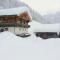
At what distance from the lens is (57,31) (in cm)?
2770

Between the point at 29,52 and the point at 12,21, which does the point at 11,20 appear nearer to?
the point at 12,21

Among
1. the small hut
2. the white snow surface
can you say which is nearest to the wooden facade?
the small hut

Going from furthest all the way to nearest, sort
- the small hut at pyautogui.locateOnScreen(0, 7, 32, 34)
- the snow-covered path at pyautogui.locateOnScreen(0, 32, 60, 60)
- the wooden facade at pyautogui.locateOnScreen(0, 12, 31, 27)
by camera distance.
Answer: the wooden facade at pyautogui.locateOnScreen(0, 12, 31, 27)
the small hut at pyautogui.locateOnScreen(0, 7, 32, 34)
the snow-covered path at pyautogui.locateOnScreen(0, 32, 60, 60)

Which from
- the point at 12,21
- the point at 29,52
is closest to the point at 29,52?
the point at 29,52

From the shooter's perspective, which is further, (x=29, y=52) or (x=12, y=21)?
(x=12, y=21)

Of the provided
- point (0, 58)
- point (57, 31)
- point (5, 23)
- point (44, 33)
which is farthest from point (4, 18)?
point (0, 58)

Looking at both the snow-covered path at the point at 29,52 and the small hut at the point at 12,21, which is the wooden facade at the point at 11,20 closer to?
the small hut at the point at 12,21

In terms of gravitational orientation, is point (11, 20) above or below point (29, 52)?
below

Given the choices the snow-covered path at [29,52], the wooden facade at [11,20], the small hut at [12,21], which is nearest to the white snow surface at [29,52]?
the snow-covered path at [29,52]

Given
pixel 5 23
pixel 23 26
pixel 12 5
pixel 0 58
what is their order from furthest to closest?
pixel 12 5 < pixel 23 26 < pixel 5 23 < pixel 0 58

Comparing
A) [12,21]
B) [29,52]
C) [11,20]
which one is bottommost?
[12,21]

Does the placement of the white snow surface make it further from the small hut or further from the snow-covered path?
the small hut

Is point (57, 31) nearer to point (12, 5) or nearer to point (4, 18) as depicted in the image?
point (4, 18)

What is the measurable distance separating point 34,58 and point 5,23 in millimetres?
18284
